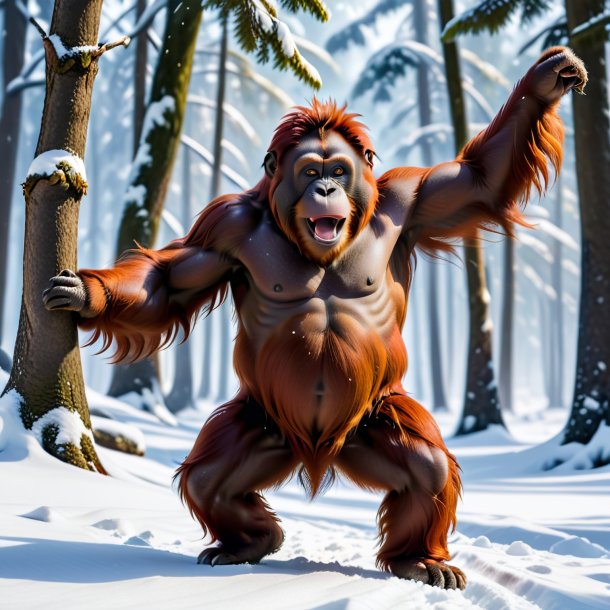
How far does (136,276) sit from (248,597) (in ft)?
3.91

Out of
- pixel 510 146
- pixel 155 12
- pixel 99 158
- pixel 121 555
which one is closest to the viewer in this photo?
pixel 121 555

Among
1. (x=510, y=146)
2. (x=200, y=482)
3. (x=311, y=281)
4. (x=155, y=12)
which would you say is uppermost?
(x=155, y=12)

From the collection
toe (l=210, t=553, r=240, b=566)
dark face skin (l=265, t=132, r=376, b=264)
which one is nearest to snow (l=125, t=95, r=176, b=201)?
dark face skin (l=265, t=132, r=376, b=264)

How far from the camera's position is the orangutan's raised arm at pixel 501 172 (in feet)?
10.2

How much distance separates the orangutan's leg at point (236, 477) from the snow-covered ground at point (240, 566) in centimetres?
12

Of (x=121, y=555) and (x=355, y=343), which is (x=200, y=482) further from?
(x=355, y=343)

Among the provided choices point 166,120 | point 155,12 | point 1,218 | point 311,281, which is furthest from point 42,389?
point 1,218

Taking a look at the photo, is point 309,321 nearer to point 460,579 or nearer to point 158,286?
point 158,286

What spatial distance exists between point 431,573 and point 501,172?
139 cm

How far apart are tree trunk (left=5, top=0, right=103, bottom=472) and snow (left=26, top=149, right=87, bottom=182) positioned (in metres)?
0.03

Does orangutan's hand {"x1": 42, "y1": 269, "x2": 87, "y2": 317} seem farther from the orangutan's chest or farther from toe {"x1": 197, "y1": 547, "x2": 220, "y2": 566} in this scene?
toe {"x1": 197, "y1": 547, "x2": 220, "y2": 566}

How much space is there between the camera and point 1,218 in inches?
510

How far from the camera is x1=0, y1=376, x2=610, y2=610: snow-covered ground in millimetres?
2250

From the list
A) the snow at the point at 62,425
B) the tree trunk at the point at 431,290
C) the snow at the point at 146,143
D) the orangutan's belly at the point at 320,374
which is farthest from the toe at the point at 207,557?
the tree trunk at the point at 431,290
